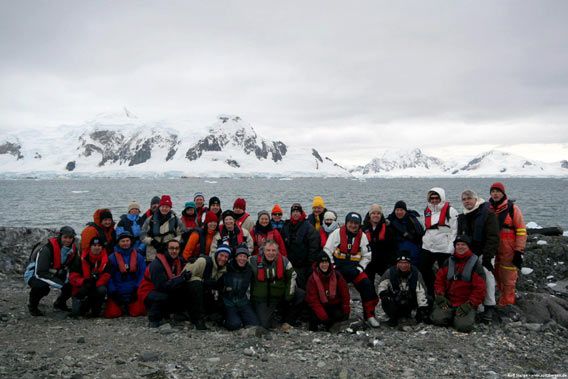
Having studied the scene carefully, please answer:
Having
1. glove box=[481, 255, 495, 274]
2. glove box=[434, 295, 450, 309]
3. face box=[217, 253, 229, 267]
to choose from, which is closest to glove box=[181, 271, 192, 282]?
face box=[217, 253, 229, 267]

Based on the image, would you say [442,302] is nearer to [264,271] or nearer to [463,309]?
[463,309]

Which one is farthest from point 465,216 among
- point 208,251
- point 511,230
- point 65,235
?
point 65,235

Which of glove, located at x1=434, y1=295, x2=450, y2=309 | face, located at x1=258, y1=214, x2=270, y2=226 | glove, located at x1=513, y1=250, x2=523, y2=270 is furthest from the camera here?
face, located at x1=258, y1=214, x2=270, y2=226

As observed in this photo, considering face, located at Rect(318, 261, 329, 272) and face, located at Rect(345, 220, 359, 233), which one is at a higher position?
face, located at Rect(345, 220, 359, 233)

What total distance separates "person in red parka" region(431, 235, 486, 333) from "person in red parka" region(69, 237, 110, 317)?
601cm

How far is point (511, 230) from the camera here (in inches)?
323

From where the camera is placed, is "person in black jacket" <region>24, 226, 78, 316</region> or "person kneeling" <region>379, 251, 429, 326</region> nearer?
"person kneeling" <region>379, 251, 429, 326</region>

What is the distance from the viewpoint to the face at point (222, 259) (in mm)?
7723

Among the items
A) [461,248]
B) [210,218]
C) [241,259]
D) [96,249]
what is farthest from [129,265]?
[461,248]

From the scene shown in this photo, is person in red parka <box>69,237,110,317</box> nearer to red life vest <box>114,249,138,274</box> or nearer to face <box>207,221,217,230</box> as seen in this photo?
red life vest <box>114,249,138,274</box>

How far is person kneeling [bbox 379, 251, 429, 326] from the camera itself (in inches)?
303

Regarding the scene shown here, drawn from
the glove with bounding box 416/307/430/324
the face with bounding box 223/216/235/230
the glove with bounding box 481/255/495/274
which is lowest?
the glove with bounding box 416/307/430/324

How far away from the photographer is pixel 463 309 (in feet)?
24.5

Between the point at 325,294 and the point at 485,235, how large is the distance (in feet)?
10.3
